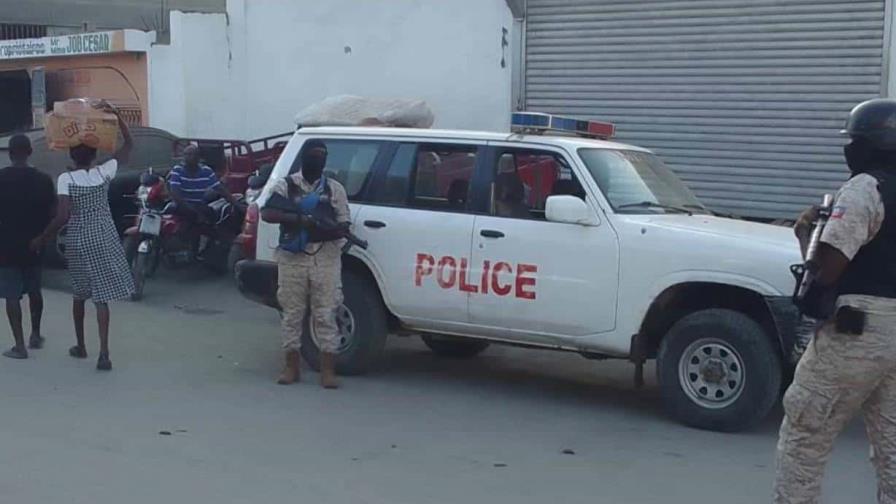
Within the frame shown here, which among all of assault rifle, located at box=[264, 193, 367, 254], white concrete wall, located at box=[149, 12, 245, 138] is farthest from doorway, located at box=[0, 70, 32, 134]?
assault rifle, located at box=[264, 193, 367, 254]

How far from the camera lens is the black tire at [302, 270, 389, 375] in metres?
8.79

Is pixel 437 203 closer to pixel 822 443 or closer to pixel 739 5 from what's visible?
pixel 822 443

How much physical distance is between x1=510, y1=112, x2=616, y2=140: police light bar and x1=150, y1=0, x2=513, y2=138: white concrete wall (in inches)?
211

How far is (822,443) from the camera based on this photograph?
16.0 ft

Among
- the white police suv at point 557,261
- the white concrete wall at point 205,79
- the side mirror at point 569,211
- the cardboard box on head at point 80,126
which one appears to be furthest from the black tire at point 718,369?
the white concrete wall at point 205,79

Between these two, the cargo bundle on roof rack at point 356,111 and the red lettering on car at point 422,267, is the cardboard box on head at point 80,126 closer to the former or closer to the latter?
the red lettering on car at point 422,267

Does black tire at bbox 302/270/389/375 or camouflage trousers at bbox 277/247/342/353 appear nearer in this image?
camouflage trousers at bbox 277/247/342/353

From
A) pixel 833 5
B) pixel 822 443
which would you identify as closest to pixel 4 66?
pixel 833 5

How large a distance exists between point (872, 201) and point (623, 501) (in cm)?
219

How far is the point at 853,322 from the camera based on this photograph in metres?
4.76

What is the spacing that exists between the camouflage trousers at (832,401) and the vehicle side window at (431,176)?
394 cm

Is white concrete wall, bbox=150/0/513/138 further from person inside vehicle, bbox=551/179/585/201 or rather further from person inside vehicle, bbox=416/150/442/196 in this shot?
person inside vehicle, bbox=551/179/585/201

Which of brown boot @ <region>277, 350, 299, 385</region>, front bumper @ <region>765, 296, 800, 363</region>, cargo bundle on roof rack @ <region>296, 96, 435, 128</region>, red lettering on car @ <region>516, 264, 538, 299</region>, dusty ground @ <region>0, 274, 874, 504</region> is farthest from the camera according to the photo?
cargo bundle on roof rack @ <region>296, 96, 435, 128</region>

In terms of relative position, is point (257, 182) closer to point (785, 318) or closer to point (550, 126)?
point (550, 126)
